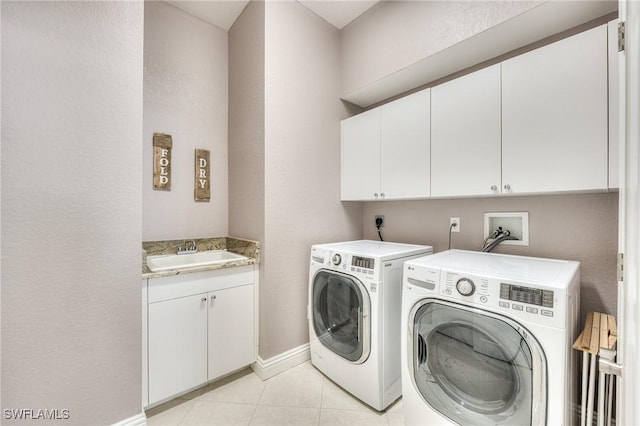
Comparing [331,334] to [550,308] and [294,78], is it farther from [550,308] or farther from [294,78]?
[294,78]

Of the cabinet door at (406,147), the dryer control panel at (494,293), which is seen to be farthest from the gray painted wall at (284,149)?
the dryer control panel at (494,293)

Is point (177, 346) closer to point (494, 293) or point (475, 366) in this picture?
point (475, 366)

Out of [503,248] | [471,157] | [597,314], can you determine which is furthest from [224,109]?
[597,314]

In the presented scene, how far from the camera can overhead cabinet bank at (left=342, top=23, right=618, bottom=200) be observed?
4.05 feet

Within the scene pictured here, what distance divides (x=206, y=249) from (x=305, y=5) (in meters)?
2.20

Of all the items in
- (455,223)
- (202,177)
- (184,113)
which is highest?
(184,113)

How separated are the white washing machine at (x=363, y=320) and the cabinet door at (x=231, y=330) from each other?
53 cm

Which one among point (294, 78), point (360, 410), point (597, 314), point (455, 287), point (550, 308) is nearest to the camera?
point (550, 308)

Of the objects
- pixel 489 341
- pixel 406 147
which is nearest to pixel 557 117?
pixel 406 147

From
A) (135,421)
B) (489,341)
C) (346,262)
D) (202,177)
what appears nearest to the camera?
(489,341)

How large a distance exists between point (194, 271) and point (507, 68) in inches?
87.0

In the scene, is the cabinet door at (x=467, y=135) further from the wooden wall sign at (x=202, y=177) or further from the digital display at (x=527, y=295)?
the wooden wall sign at (x=202, y=177)

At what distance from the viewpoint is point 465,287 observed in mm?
1149

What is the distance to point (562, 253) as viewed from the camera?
1.53 metres
